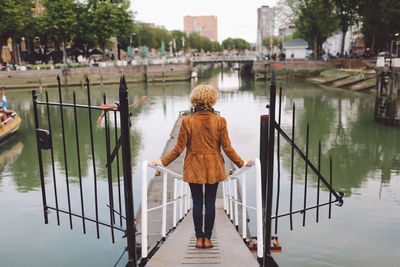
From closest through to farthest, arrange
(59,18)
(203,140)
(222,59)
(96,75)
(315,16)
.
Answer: (203,140), (59,18), (315,16), (96,75), (222,59)

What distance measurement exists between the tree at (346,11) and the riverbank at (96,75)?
2274 cm

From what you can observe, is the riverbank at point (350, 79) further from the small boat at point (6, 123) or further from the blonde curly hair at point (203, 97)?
the blonde curly hair at point (203, 97)

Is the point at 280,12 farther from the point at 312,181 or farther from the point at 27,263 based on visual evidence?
the point at 27,263

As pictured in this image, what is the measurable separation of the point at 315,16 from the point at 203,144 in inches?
2061

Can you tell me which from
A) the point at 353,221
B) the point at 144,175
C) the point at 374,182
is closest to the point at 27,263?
the point at 144,175

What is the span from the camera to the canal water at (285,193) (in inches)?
307

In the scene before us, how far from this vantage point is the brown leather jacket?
3734 millimetres

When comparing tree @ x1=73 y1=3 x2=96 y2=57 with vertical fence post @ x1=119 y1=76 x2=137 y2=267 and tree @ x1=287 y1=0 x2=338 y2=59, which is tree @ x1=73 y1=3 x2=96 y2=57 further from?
vertical fence post @ x1=119 y1=76 x2=137 y2=267

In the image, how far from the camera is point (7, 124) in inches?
731

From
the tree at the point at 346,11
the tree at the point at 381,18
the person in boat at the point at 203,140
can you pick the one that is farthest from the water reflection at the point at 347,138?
the tree at the point at 346,11

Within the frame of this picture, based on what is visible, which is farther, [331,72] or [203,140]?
[331,72]

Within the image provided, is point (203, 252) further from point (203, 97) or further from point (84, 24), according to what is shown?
point (84, 24)

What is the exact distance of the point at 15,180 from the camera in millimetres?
12883

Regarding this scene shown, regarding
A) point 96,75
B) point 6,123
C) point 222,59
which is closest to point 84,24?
point 96,75
